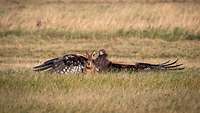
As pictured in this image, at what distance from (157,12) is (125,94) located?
68.7 feet

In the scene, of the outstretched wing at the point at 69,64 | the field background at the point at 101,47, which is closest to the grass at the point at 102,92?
the field background at the point at 101,47

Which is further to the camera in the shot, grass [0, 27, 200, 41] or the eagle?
grass [0, 27, 200, 41]

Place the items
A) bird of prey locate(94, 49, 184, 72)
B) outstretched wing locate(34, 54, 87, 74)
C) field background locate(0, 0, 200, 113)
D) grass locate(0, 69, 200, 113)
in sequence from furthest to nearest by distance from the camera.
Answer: bird of prey locate(94, 49, 184, 72)
outstretched wing locate(34, 54, 87, 74)
field background locate(0, 0, 200, 113)
grass locate(0, 69, 200, 113)

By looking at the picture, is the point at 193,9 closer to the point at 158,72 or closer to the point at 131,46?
the point at 131,46

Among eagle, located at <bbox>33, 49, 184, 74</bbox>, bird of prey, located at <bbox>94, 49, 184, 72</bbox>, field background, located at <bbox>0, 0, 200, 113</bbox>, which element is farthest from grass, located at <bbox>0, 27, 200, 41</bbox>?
eagle, located at <bbox>33, 49, 184, 74</bbox>

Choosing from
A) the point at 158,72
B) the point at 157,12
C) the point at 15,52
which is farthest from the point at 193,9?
the point at 158,72

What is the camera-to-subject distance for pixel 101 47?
25562 mm

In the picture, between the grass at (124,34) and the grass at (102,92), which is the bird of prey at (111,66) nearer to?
the grass at (102,92)

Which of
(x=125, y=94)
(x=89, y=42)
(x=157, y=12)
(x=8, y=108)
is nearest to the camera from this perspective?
(x=8, y=108)

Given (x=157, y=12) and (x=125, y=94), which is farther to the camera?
(x=157, y=12)

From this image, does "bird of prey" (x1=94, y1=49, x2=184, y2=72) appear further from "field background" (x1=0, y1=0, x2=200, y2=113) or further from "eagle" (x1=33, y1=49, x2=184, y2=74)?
"field background" (x1=0, y1=0, x2=200, y2=113)

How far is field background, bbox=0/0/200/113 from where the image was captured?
10641 millimetres

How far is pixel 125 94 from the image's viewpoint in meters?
11.2

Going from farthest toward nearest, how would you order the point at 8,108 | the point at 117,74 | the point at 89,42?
the point at 89,42
the point at 117,74
the point at 8,108
